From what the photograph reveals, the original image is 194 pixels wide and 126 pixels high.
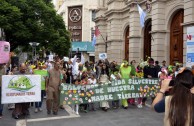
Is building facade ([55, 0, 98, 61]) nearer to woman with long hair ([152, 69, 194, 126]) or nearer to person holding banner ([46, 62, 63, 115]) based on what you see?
person holding banner ([46, 62, 63, 115])

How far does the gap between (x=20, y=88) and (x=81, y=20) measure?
51927 millimetres

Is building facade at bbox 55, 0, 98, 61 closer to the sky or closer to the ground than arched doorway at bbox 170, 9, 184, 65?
closer to the sky

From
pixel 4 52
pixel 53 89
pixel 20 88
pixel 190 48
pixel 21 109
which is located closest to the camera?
pixel 20 88

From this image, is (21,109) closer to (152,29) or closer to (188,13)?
(188,13)

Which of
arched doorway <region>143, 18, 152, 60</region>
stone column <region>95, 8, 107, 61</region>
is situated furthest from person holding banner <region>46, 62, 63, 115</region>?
stone column <region>95, 8, 107, 61</region>

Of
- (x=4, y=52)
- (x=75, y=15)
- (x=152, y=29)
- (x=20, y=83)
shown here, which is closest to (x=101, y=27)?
(x=152, y=29)

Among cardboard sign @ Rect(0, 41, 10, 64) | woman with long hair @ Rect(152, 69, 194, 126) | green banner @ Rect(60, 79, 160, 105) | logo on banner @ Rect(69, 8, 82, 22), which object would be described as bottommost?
green banner @ Rect(60, 79, 160, 105)

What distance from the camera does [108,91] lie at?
1101 centimetres

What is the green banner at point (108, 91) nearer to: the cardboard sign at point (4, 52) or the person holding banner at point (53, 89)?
the person holding banner at point (53, 89)

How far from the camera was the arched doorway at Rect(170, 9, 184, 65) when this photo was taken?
18.5 meters

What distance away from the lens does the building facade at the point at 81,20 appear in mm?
60188

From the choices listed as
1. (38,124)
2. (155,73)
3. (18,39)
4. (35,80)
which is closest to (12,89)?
(35,80)

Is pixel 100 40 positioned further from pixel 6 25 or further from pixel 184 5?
pixel 184 5

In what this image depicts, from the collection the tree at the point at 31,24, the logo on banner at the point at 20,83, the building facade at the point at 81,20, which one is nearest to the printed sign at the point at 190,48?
the logo on banner at the point at 20,83
